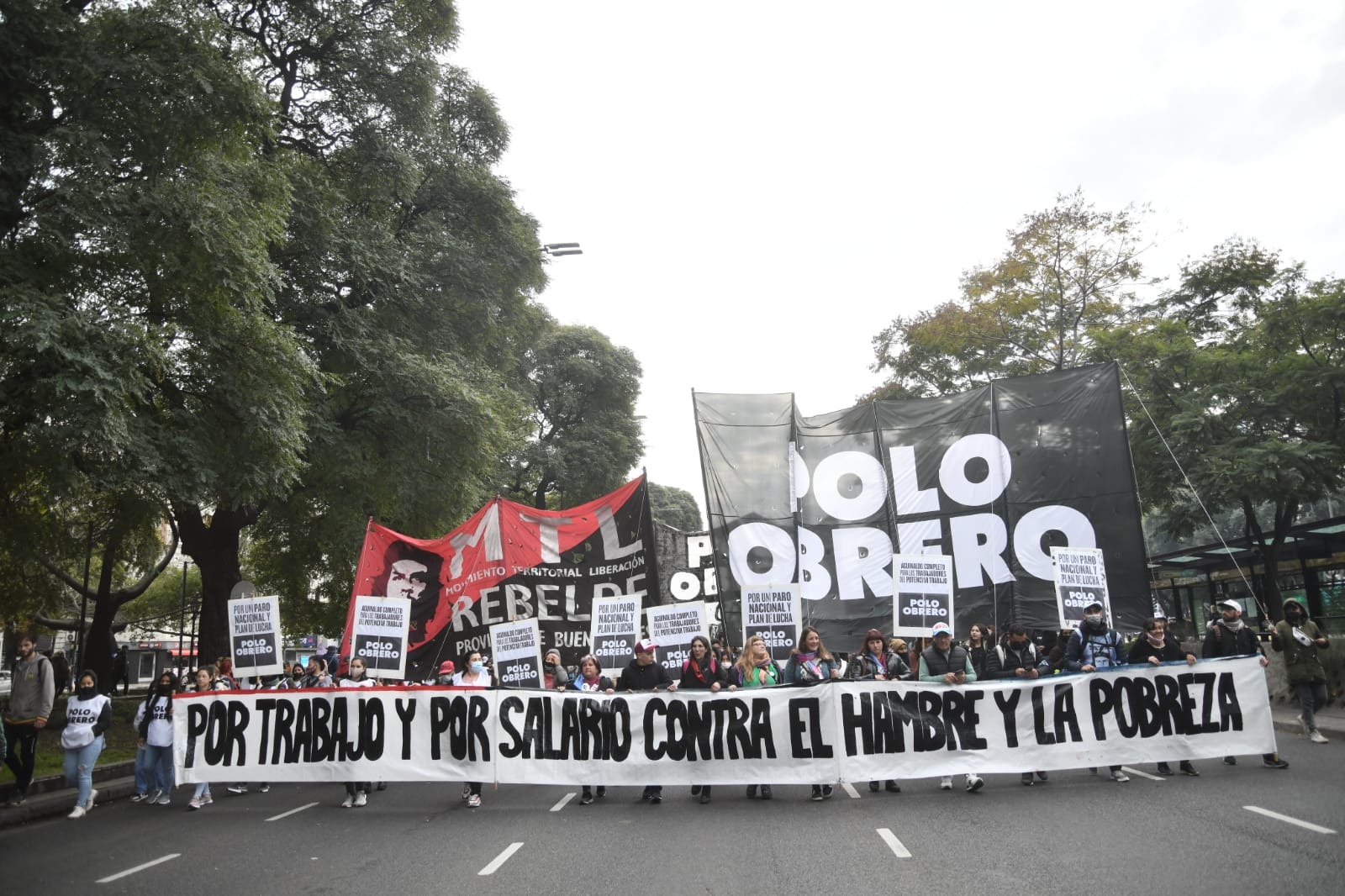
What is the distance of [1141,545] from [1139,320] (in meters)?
19.8

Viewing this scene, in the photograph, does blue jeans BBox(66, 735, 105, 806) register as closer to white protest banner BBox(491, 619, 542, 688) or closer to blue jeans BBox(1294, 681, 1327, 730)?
white protest banner BBox(491, 619, 542, 688)

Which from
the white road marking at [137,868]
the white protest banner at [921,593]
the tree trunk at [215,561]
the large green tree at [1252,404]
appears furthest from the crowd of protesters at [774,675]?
the large green tree at [1252,404]

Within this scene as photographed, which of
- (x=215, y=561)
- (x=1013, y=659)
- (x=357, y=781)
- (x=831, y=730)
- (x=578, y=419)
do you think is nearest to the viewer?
(x=831, y=730)

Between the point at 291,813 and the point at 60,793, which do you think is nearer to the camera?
the point at 291,813

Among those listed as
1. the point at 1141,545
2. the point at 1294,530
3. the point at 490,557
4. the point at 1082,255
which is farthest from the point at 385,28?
the point at 1294,530

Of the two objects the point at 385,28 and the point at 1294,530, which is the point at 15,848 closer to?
the point at 385,28

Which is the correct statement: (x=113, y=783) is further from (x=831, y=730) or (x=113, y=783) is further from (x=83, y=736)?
(x=831, y=730)

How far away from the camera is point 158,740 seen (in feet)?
39.8

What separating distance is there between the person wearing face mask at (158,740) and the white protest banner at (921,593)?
9254mm

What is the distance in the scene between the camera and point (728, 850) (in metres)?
7.88

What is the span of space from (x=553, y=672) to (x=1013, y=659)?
657 centimetres

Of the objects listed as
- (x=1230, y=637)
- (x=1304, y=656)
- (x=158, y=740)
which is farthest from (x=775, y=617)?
(x=158, y=740)

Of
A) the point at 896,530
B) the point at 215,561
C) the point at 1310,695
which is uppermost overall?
the point at 215,561

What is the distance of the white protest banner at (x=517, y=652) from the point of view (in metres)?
13.4
